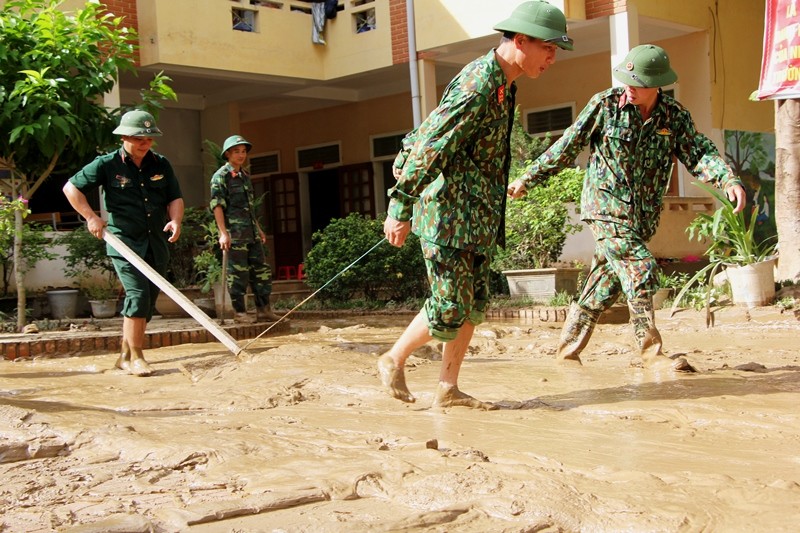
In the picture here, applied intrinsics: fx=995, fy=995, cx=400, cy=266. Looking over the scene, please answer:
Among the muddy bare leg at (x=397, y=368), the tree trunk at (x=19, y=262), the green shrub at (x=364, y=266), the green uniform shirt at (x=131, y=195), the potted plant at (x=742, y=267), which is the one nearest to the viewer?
the muddy bare leg at (x=397, y=368)

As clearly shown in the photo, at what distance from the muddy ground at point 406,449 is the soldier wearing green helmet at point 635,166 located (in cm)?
50

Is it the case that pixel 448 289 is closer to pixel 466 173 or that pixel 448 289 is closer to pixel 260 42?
pixel 466 173

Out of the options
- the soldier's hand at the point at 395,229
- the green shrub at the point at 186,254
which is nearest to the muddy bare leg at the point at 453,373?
the soldier's hand at the point at 395,229

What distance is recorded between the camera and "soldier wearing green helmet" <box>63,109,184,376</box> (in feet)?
21.9

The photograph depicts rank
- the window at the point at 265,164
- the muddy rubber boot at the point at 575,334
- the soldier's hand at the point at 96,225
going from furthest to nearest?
the window at the point at 265,164 < the soldier's hand at the point at 96,225 < the muddy rubber boot at the point at 575,334

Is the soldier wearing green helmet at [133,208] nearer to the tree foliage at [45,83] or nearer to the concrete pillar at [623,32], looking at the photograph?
the tree foliage at [45,83]

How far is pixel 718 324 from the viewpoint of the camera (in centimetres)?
857

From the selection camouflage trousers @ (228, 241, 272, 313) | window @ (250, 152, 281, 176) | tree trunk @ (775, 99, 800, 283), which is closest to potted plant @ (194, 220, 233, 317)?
camouflage trousers @ (228, 241, 272, 313)

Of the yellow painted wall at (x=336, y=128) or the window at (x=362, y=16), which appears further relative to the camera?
the yellow painted wall at (x=336, y=128)

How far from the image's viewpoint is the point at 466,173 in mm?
4422

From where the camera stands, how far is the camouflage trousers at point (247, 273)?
33.6ft

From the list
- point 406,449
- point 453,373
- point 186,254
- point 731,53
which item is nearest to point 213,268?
point 186,254

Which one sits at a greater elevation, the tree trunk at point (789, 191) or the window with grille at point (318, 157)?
the window with grille at point (318, 157)

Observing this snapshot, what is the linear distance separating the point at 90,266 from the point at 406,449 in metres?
9.26
